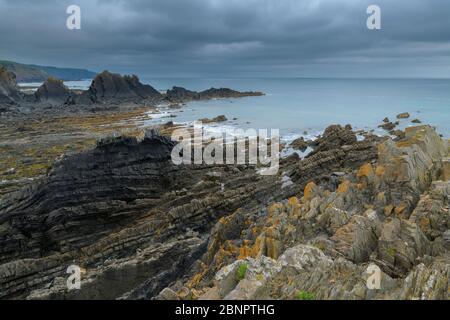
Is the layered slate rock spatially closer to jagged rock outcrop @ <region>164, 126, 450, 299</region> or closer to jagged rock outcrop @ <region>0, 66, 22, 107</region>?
jagged rock outcrop @ <region>164, 126, 450, 299</region>

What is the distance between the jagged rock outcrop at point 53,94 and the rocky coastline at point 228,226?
13414 cm

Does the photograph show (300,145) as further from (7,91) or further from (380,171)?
(7,91)

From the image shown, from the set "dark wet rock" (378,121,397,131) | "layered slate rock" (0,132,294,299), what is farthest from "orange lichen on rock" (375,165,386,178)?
"dark wet rock" (378,121,397,131)

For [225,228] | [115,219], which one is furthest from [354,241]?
[115,219]

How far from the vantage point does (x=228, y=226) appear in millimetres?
24156

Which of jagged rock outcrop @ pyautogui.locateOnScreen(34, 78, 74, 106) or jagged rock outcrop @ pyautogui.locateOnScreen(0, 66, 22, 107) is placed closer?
jagged rock outcrop @ pyautogui.locateOnScreen(0, 66, 22, 107)

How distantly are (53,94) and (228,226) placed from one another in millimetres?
160335

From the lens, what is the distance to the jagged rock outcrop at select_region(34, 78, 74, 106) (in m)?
155

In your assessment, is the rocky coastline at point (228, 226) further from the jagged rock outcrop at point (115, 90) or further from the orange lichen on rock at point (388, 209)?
the jagged rock outcrop at point (115, 90)

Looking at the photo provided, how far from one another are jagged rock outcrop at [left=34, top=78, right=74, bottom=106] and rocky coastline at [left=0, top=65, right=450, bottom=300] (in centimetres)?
13414

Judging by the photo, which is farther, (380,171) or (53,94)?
(53,94)

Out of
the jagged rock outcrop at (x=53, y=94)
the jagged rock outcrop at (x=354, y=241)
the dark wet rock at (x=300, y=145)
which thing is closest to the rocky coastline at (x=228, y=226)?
the jagged rock outcrop at (x=354, y=241)
